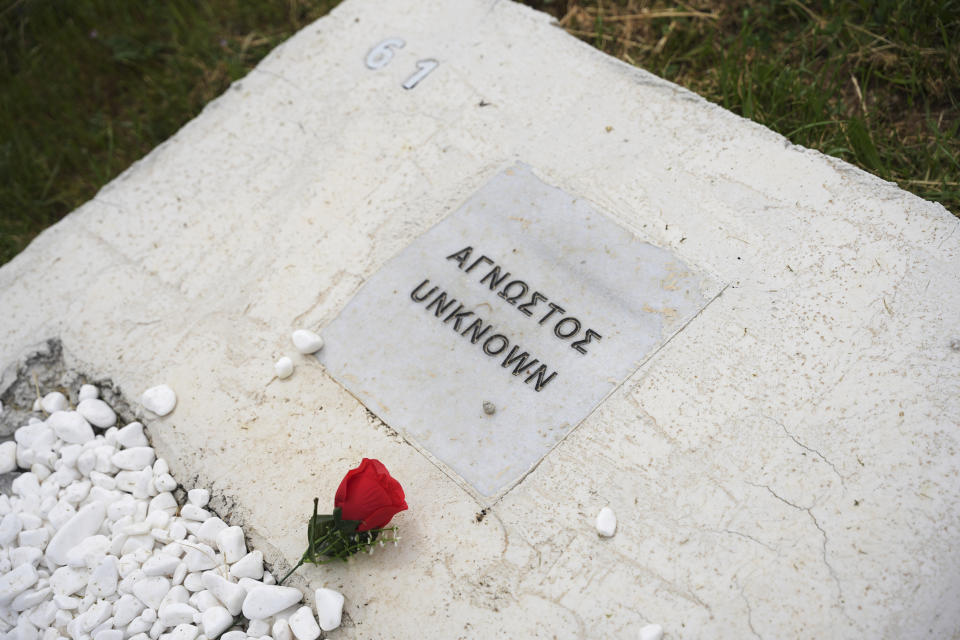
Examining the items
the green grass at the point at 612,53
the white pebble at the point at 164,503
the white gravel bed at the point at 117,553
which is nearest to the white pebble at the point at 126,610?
the white gravel bed at the point at 117,553

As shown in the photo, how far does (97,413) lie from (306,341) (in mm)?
655

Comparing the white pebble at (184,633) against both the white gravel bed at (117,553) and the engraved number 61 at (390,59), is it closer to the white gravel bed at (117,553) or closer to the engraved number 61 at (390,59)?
the white gravel bed at (117,553)

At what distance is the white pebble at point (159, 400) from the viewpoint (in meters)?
2.19

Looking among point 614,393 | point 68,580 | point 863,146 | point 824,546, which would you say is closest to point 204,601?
point 68,580

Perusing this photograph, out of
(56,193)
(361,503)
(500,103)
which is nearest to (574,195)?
(500,103)

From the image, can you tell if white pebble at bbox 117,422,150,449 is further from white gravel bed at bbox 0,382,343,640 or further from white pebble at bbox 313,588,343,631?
white pebble at bbox 313,588,343,631

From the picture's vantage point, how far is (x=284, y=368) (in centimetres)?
216

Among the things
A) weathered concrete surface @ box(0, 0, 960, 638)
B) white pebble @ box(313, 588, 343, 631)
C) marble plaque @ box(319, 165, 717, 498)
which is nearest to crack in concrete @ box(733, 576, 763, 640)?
weathered concrete surface @ box(0, 0, 960, 638)

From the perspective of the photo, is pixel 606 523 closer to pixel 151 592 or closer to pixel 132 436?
pixel 151 592

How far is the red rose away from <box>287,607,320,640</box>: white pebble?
0.25 m

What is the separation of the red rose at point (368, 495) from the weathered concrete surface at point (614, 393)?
0.14 metres

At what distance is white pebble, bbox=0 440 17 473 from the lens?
88.5 inches

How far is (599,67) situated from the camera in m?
2.48

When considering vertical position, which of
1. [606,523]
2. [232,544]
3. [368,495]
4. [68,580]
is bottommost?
[68,580]
